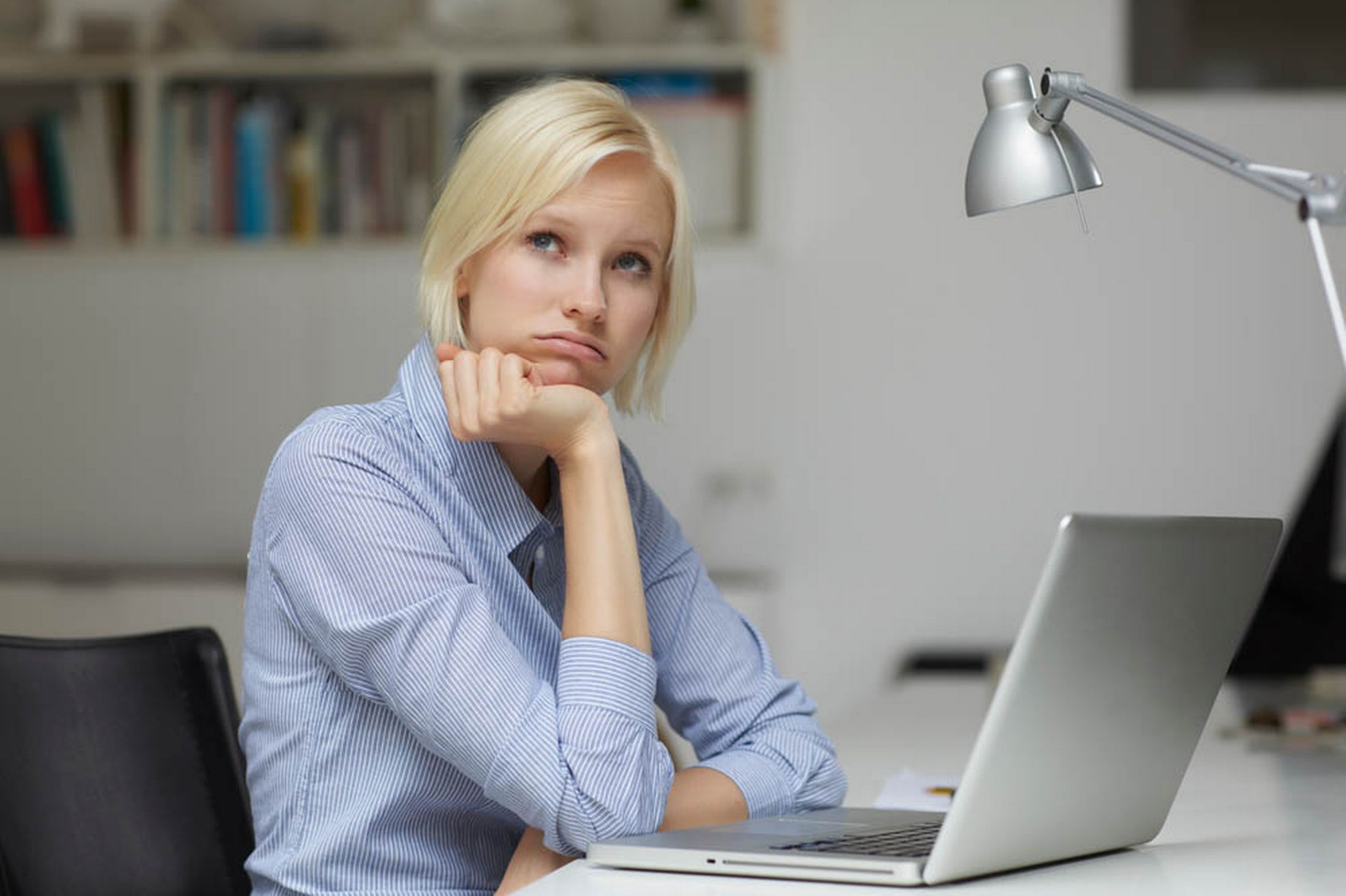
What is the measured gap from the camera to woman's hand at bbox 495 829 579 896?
1239mm

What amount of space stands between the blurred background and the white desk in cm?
134

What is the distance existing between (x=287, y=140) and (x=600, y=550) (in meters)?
2.76

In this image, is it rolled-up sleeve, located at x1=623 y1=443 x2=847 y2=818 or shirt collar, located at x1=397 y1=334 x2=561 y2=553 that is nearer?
A: shirt collar, located at x1=397 y1=334 x2=561 y2=553

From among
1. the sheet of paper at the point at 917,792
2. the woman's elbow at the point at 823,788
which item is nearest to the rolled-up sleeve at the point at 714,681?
the woman's elbow at the point at 823,788

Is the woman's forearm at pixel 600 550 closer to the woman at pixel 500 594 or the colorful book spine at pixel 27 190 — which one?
the woman at pixel 500 594

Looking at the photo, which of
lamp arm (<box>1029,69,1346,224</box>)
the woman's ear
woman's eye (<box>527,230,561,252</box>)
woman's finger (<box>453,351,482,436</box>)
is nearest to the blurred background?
the woman's ear

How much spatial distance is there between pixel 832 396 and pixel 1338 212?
277cm

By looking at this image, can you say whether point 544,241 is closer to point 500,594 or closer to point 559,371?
point 559,371

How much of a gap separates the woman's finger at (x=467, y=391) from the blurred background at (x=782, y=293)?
237cm

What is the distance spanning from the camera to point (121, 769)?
5.18 feet

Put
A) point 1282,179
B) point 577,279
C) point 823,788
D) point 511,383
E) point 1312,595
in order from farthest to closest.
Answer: point 1312,595 → point 823,788 → point 577,279 → point 511,383 → point 1282,179

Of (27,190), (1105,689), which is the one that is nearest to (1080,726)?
(1105,689)

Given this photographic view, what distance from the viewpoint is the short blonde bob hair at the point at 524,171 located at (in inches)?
54.9

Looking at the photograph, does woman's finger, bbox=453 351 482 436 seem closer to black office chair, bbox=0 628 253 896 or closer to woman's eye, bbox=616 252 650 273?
woman's eye, bbox=616 252 650 273
